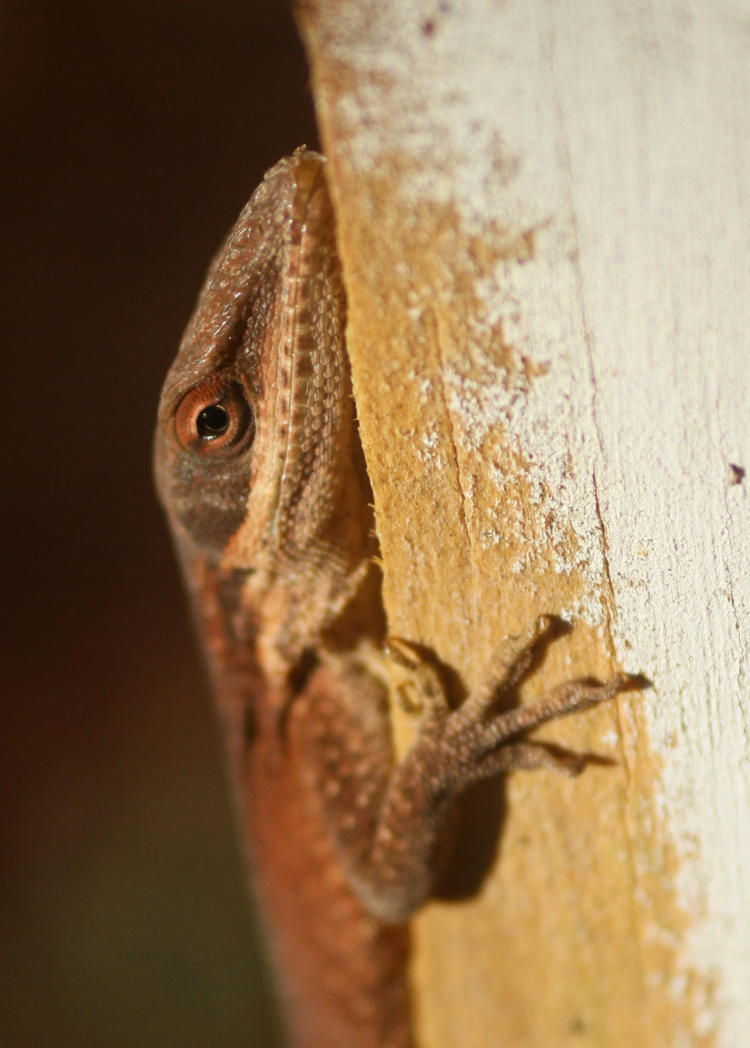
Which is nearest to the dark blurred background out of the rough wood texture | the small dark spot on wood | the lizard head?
the lizard head

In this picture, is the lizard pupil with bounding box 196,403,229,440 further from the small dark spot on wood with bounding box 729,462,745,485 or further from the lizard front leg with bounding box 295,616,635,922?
the small dark spot on wood with bounding box 729,462,745,485

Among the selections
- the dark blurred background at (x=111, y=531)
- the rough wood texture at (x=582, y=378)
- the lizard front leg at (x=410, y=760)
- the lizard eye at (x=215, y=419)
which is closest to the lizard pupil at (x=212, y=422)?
Answer: the lizard eye at (x=215, y=419)

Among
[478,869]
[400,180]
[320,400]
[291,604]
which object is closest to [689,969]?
[478,869]

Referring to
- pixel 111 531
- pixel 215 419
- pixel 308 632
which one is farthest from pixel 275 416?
pixel 111 531

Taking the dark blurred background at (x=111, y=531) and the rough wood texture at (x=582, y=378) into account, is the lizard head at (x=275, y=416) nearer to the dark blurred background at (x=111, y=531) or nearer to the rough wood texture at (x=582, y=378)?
the rough wood texture at (x=582, y=378)

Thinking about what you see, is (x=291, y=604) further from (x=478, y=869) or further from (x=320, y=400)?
(x=478, y=869)
